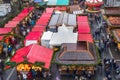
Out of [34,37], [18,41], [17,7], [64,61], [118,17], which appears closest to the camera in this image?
[64,61]

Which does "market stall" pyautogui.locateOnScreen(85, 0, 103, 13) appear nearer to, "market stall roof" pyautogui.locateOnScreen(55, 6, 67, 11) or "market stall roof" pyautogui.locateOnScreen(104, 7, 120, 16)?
"market stall roof" pyautogui.locateOnScreen(55, 6, 67, 11)

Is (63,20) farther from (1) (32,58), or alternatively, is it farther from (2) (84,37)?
(1) (32,58)

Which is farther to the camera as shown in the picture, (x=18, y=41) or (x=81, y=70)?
(x=18, y=41)

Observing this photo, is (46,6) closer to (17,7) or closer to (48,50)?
(17,7)

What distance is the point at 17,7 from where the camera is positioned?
4500 centimetres

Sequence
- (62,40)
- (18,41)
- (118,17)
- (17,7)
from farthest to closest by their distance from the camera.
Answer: (17,7)
(118,17)
(18,41)
(62,40)

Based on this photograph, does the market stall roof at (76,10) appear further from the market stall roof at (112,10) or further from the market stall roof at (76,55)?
the market stall roof at (76,55)

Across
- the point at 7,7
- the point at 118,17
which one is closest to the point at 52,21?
the point at 118,17

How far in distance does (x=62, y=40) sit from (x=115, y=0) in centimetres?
1817

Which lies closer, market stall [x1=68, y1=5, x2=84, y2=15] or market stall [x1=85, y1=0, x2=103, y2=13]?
market stall [x1=68, y1=5, x2=84, y2=15]

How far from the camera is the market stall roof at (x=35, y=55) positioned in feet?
70.8

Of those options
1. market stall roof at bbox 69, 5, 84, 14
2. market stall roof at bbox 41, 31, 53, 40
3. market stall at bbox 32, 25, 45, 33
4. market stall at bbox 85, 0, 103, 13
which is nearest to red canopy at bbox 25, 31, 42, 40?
market stall roof at bbox 41, 31, 53, 40

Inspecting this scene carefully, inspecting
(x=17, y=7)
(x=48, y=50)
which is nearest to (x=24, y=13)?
(x=17, y=7)

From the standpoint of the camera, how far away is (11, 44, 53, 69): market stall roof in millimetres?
21594
